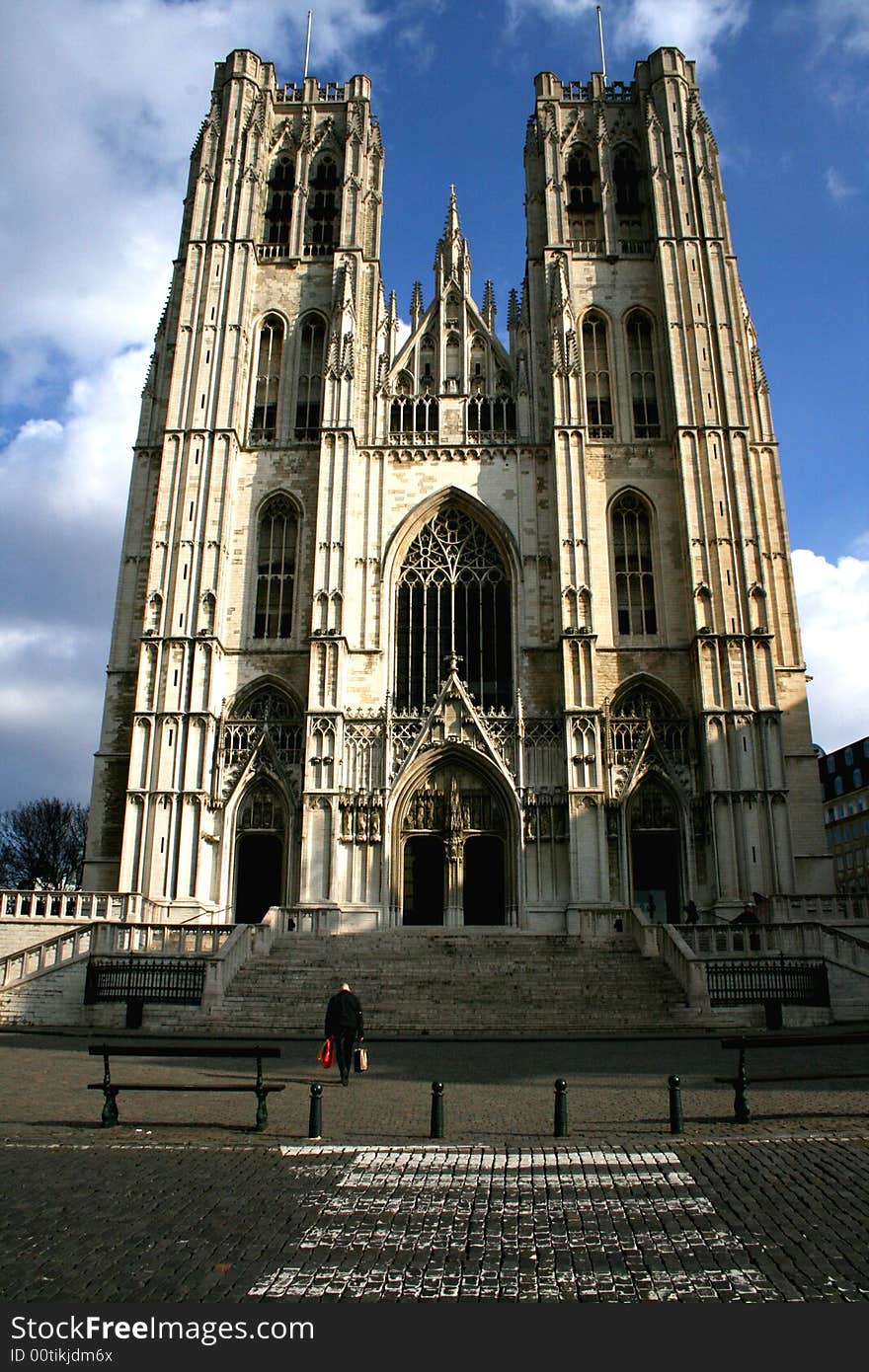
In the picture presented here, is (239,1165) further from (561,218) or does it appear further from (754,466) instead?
(561,218)

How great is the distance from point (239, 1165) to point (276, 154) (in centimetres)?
3947

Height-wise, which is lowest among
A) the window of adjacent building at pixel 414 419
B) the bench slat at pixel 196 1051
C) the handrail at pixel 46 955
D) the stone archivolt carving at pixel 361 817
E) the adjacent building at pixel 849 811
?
the bench slat at pixel 196 1051

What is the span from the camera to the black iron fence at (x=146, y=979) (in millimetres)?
20016

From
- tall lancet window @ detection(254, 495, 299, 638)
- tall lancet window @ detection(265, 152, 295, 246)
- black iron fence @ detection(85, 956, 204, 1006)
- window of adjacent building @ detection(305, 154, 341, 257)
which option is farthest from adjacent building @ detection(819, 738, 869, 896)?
black iron fence @ detection(85, 956, 204, 1006)

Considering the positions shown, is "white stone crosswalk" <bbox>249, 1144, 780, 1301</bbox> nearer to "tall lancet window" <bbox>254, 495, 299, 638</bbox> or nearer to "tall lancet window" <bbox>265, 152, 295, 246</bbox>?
"tall lancet window" <bbox>254, 495, 299, 638</bbox>

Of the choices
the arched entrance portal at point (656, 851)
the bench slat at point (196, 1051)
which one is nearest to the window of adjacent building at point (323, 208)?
the arched entrance portal at point (656, 851)

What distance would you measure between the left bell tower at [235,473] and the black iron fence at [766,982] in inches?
527

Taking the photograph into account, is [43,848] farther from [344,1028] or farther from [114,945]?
[344,1028]

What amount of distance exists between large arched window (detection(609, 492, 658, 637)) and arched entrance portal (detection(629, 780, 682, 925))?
→ 5.41 m

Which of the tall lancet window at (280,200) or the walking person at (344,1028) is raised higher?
the tall lancet window at (280,200)

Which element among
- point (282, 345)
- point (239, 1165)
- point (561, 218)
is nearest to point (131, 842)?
point (282, 345)

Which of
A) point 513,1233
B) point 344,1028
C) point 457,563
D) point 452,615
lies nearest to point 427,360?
point 457,563

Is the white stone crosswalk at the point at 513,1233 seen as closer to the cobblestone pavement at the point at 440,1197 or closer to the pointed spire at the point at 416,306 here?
the cobblestone pavement at the point at 440,1197

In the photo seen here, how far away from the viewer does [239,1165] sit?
7.93 metres
